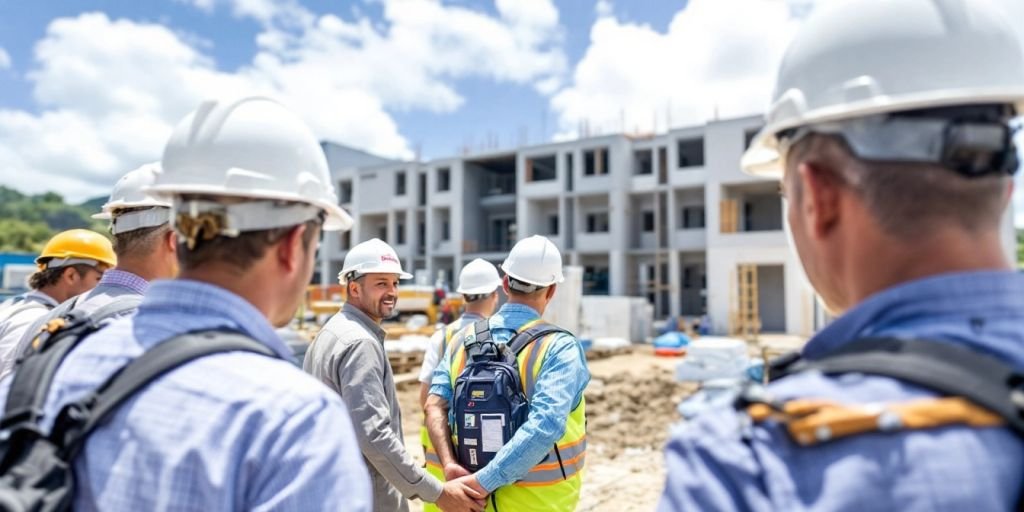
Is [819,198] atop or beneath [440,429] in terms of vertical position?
atop

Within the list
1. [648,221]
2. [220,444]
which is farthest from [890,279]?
[648,221]

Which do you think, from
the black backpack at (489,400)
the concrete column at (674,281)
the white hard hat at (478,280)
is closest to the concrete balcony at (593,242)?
the concrete column at (674,281)

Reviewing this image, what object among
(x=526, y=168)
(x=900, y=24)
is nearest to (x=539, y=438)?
(x=900, y=24)

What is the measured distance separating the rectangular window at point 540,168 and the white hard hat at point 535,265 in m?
29.4

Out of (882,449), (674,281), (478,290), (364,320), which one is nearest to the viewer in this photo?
(882,449)

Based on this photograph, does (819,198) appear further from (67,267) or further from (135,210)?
(67,267)

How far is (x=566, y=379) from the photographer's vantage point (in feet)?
8.85

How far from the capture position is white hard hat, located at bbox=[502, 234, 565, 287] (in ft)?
10.5

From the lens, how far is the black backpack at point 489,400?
2.73 meters

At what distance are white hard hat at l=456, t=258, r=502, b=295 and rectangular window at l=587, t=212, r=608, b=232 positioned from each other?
2641 cm

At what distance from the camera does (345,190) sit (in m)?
40.8

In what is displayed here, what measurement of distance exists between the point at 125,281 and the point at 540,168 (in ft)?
110

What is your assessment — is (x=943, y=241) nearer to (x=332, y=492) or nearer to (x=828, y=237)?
(x=828, y=237)

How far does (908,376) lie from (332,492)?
0.90m
